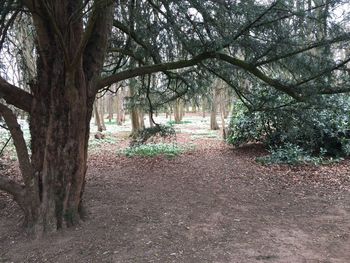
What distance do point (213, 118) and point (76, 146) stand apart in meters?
16.9

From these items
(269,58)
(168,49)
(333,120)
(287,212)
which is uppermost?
(168,49)

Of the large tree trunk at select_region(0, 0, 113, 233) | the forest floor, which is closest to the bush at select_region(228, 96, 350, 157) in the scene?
the forest floor

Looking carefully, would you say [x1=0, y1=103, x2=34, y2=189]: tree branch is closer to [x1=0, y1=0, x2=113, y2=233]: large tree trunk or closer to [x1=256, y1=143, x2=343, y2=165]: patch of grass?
[x1=0, y1=0, x2=113, y2=233]: large tree trunk

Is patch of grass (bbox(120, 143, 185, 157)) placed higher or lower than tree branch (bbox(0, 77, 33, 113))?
lower

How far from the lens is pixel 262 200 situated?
241 inches

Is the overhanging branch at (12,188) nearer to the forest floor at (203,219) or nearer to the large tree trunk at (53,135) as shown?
the large tree trunk at (53,135)

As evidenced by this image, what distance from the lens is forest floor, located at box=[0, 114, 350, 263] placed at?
158 inches

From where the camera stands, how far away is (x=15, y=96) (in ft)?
15.0

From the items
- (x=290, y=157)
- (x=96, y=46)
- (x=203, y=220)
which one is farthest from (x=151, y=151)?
(x=96, y=46)

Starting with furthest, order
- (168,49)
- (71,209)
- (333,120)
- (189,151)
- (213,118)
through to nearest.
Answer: (213,118), (189,151), (333,120), (168,49), (71,209)

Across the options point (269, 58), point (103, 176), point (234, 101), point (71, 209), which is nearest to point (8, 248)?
point (71, 209)

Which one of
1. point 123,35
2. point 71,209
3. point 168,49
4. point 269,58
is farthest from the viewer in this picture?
point 123,35

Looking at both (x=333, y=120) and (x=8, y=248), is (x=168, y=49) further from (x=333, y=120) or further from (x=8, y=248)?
A: (x=333, y=120)

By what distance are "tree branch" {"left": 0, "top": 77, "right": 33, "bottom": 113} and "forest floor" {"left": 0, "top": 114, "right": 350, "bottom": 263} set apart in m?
1.62
